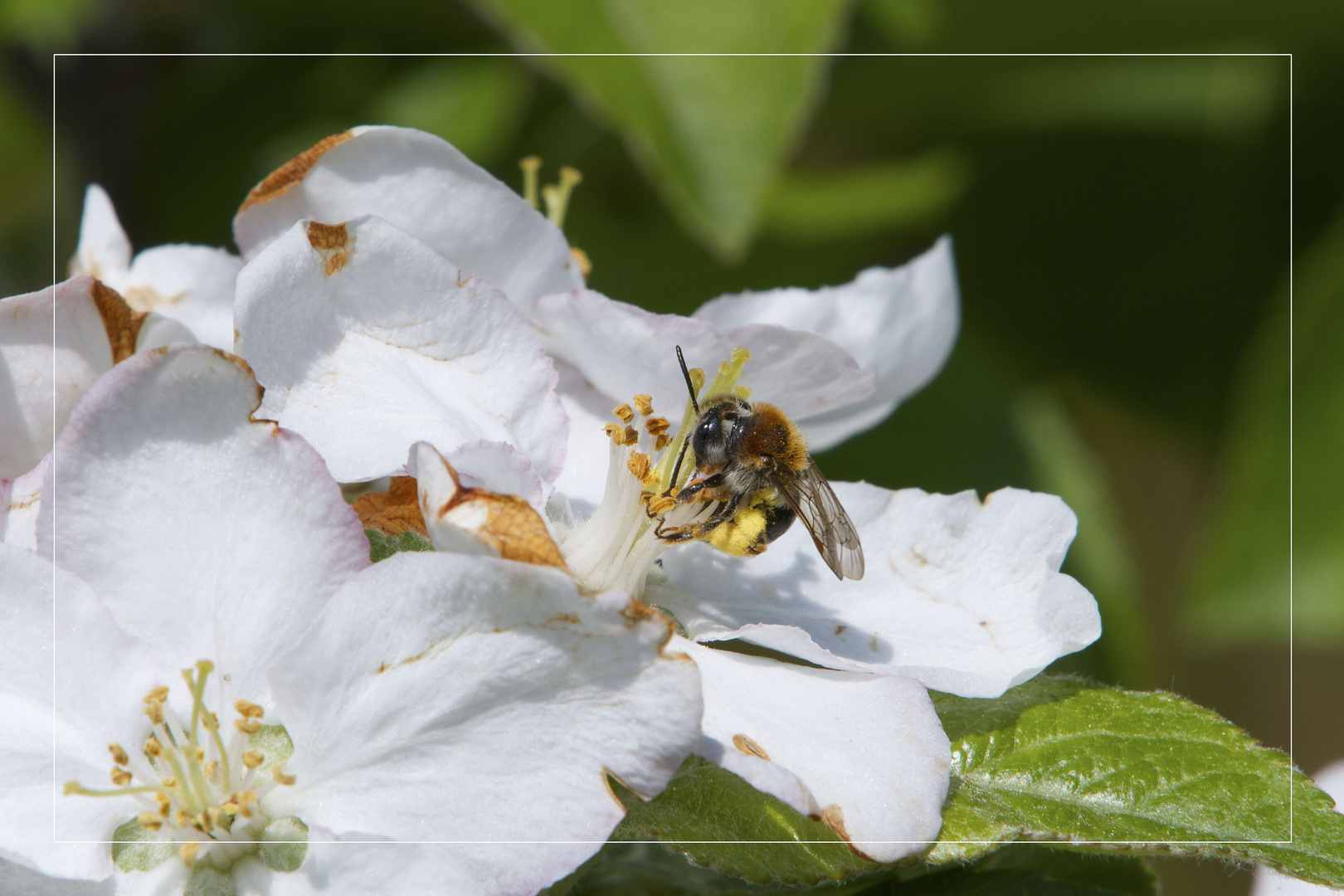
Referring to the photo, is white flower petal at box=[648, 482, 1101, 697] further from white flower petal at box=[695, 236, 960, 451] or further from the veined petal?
the veined petal

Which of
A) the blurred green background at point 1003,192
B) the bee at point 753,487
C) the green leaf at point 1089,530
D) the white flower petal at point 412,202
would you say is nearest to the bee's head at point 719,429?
the bee at point 753,487

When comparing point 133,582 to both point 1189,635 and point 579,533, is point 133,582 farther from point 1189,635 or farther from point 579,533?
point 1189,635

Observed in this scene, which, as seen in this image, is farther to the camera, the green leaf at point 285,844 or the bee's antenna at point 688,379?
the bee's antenna at point 688,379

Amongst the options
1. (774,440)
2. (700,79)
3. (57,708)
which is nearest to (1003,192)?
(700,79)

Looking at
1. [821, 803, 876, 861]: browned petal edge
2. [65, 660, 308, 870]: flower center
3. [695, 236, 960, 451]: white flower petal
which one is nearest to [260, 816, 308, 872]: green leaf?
[65, 660, 308, 870]: flower center

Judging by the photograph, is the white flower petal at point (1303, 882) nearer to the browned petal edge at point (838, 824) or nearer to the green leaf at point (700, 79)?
the browned petal edge at point (838, 824)
